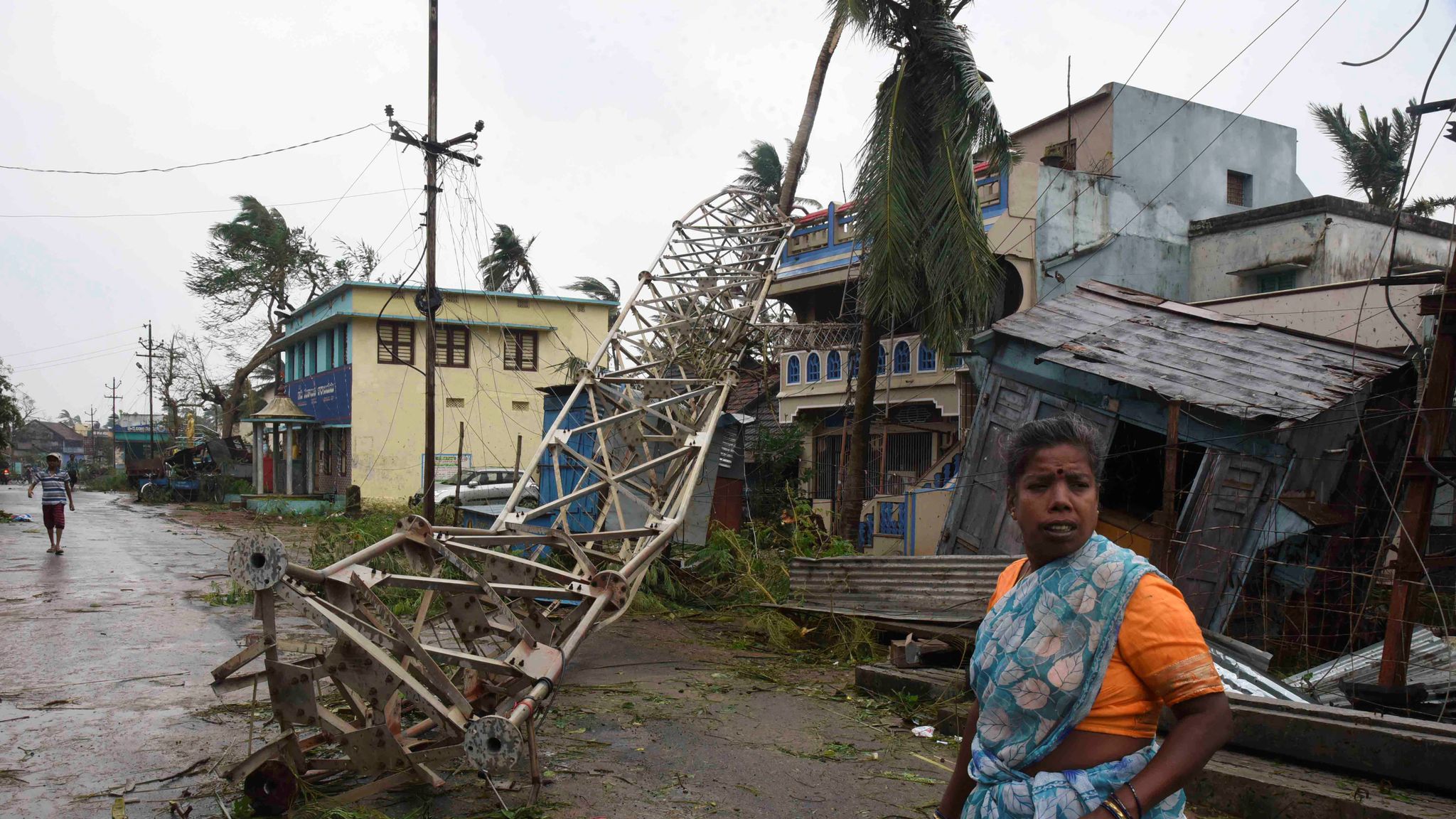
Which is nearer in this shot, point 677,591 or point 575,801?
point 575,801

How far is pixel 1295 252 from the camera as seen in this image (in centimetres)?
1614

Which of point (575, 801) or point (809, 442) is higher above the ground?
point (809, 442)

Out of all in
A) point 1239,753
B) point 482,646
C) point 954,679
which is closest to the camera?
point 1239,753

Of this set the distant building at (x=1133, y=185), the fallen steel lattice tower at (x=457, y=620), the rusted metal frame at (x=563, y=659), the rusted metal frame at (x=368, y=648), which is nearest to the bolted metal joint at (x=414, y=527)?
the fallen steel lattice tower at (x=457, y=620)

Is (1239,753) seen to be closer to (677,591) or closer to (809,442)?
(677,591)

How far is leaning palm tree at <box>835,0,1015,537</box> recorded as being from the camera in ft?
40.4

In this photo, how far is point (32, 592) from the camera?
40.2 ft

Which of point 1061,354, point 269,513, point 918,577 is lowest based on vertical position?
point 269,513

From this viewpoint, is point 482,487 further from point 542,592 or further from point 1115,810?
point 1115,810

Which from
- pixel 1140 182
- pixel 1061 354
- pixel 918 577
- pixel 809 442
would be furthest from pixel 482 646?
pixel 1140 182

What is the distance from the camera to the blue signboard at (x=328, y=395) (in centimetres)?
3067

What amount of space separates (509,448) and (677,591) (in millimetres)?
22139

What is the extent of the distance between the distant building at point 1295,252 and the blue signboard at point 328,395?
24679mm

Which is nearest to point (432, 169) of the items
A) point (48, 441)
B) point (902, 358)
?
point (902, 358)
